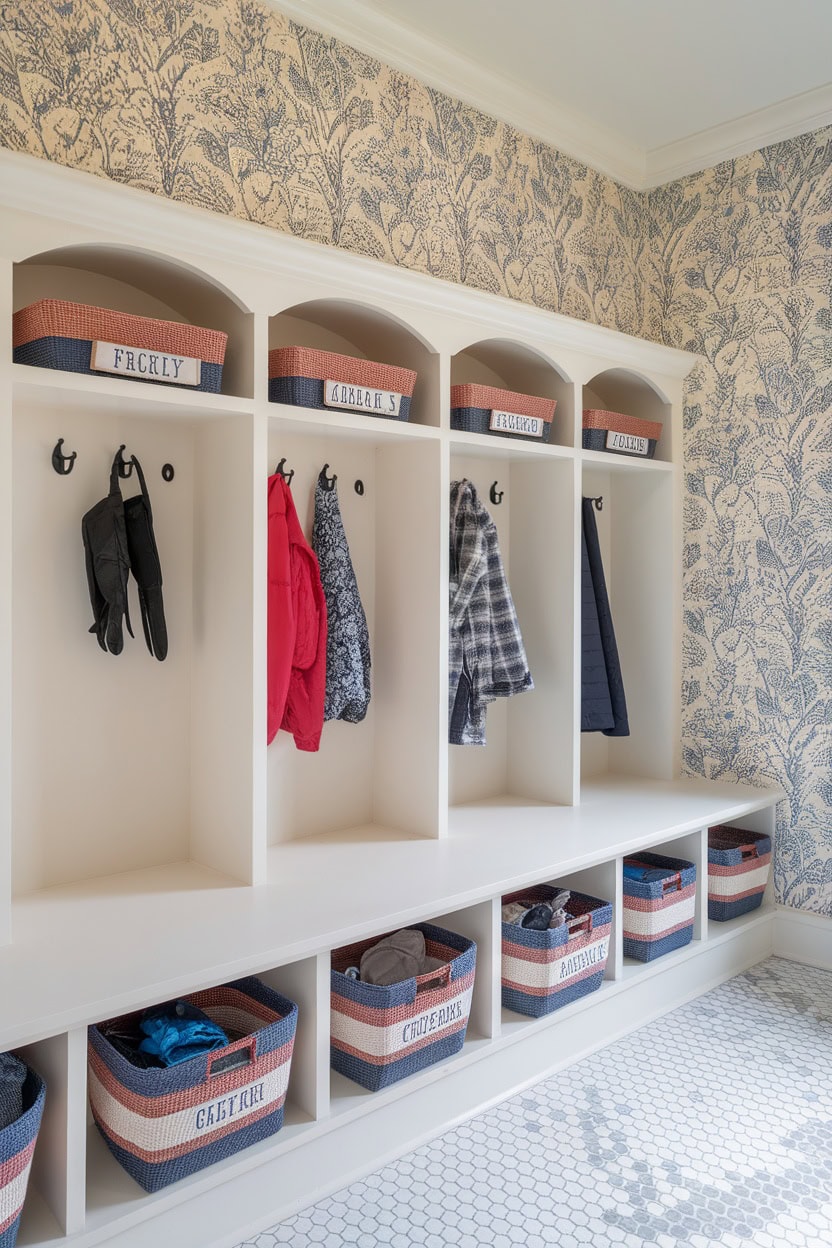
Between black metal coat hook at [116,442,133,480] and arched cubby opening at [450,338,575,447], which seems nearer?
black metal coat hook at [116,442,133,480]

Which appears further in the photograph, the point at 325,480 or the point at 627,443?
the point at 627,443

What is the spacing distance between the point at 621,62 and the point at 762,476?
144 cm

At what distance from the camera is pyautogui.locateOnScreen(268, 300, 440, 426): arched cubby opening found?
268cm

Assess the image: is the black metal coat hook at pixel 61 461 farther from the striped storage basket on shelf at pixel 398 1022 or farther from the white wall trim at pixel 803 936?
the white wall trim at pixel 803 936

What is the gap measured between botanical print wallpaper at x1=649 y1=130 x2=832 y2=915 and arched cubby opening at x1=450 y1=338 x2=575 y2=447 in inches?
27.3

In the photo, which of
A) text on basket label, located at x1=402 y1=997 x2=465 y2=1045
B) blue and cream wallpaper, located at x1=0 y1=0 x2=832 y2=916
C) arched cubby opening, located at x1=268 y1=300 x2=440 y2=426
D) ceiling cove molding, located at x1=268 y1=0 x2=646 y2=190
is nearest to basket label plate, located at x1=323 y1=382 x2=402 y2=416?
arched cubby opening, located at x1=268 y1=300 x2=440 y2=426

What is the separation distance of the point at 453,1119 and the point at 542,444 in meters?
1.95

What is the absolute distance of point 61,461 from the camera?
2.30 metres

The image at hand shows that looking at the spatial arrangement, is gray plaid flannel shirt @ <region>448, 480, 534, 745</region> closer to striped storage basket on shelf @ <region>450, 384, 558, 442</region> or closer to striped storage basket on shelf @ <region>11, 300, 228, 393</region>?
striped storage basket on shelf @ <region>450, 384, 558, 442</region>

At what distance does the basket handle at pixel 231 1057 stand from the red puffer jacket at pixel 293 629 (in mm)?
871

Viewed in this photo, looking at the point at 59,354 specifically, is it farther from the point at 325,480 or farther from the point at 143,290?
the point at 325,480

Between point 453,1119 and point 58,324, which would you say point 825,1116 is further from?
point 58,324

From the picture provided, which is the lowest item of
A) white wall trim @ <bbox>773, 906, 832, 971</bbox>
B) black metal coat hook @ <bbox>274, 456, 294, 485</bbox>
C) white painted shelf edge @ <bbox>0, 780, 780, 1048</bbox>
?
white wall trim @ <bbox>773, 906, 832, 971</bbox>

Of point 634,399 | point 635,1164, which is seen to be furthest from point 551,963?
point 634,399
